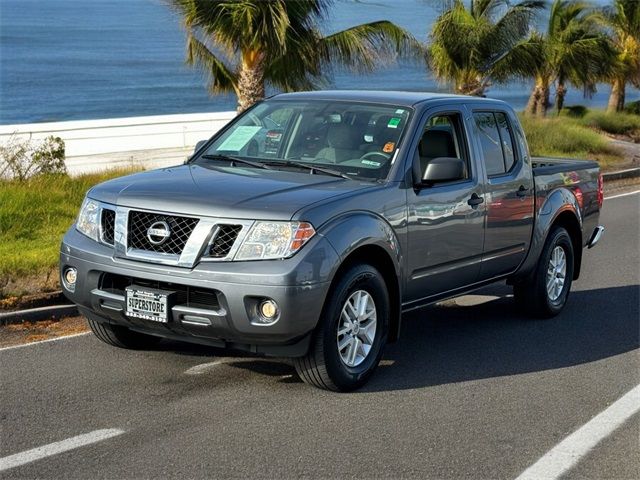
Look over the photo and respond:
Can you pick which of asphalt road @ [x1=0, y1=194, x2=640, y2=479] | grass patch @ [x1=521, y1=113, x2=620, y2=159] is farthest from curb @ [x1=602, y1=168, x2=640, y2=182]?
asphalt road @ [x1=0, y1=194, x2=640, y2=479]

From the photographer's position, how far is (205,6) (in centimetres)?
1850

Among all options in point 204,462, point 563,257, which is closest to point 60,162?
point 563,257

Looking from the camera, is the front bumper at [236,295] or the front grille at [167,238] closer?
the front bumper at [236,295]

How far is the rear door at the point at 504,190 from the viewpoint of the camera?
8.25 m

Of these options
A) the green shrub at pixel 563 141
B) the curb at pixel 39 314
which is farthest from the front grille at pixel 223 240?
the green shrub at pixel 563 141

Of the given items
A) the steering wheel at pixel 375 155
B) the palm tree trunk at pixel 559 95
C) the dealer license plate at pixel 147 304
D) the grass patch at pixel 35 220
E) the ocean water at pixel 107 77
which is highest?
the steering wheel at pixel 375 155

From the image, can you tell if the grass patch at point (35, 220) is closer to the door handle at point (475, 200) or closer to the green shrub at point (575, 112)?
the door handle at point (475, 200)

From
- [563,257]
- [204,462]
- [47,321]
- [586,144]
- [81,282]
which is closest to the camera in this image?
[204,462]

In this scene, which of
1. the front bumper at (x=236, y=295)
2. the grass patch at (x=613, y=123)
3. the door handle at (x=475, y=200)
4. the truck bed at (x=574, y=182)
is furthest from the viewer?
the grass patch at (x=613, y=123)

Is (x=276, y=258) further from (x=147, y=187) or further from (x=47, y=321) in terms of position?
(x=47, y=321)

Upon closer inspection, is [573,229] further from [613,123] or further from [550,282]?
[613,123]

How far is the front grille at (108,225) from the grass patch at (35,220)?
8.18 ft

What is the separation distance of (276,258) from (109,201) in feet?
3.99

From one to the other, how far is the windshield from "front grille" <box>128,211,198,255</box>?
1.23 metres
